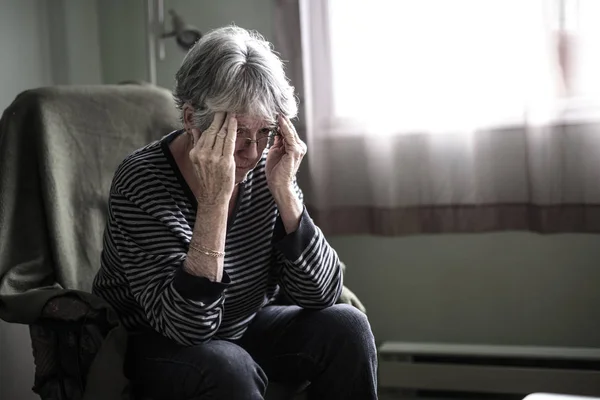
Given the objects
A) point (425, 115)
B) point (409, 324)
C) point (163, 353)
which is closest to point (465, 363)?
point (409, 324)

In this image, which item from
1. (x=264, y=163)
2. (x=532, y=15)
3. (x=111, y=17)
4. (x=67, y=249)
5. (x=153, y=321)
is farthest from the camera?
(x=111, y=17)

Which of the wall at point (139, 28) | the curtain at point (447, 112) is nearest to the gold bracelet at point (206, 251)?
the curtain at point (447, 112)

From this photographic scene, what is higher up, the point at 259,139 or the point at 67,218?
the point at 259,139

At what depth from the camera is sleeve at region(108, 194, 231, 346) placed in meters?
1.37

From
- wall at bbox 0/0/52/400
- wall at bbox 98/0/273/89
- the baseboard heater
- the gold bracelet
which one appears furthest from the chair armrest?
wall at bbox 98/0/273/89

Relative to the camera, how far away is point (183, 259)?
1.45m

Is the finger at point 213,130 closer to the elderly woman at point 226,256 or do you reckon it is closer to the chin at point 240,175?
the elderly woman at point 226,256

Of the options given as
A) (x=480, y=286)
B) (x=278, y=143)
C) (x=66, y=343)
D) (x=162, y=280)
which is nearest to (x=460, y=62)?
(x=480, y=286)

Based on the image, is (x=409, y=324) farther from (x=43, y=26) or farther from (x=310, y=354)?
(x=43, y=26)

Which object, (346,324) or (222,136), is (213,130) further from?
(346,324)

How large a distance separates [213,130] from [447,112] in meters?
0.99

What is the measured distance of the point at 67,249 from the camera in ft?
5.83

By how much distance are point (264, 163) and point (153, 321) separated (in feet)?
1.38

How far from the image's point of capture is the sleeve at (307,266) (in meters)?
1.51
